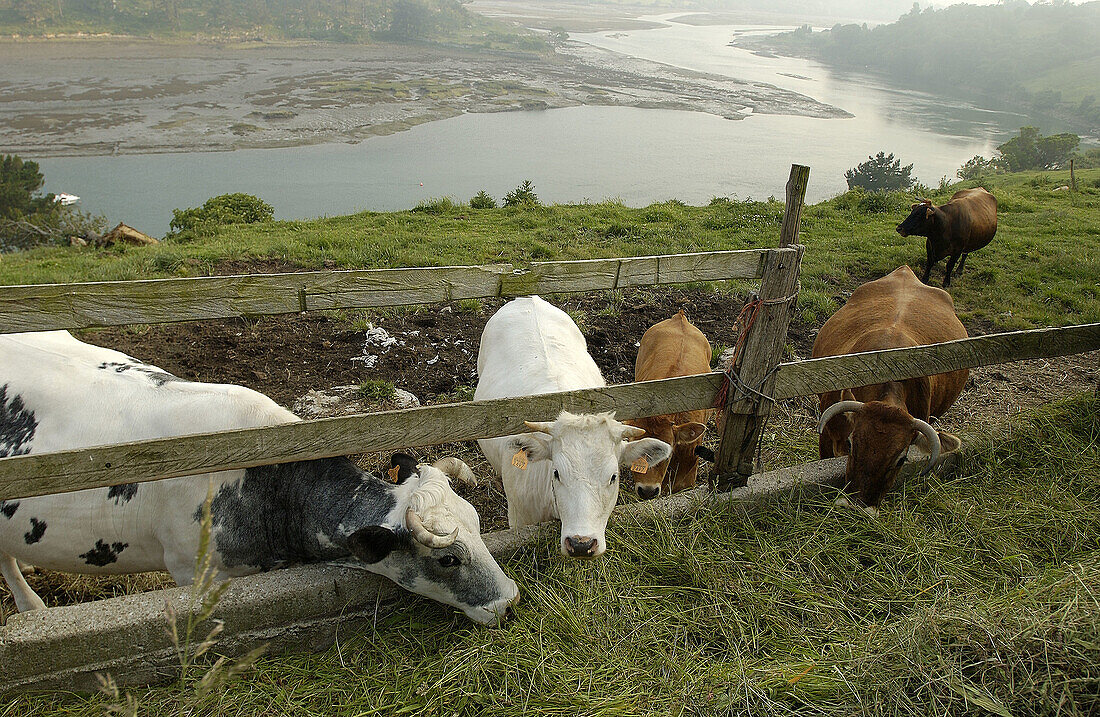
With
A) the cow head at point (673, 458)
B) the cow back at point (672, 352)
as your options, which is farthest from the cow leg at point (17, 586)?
the cow back at point (672, 352)

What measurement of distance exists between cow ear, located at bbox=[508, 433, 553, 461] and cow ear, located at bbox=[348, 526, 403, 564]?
817mm

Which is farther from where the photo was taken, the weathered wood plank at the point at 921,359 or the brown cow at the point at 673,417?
the brown cow at the point at 673,417

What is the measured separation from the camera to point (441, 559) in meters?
2.85

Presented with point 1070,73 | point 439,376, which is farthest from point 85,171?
point 1070,73

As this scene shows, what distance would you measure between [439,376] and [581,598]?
3561 millimetres

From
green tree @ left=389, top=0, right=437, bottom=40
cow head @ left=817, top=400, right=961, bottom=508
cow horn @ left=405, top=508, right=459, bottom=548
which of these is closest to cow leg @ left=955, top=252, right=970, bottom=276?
cow head @ left=817, top=400, right=961, bottom=508

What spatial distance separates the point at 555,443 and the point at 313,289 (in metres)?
1.49

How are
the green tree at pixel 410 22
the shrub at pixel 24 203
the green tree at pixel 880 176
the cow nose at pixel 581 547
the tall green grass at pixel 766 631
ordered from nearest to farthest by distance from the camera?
the tall green grass at pixel 766 631
the cow nose at pixel 581 547
the shrub at pixel 24 203
the green tree at pixel 880 176
the green tree at pixel 410 22

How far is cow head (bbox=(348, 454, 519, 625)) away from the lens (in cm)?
279

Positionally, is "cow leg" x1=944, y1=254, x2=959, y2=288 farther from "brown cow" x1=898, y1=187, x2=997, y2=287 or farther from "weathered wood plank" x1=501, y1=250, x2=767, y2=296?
"weathered wood plank" x1=501, y1=250, x2=767, y2=296

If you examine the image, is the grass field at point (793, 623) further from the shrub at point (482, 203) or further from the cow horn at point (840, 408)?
the shrub at point (482, 203)

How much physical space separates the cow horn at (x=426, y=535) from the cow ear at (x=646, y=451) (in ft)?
3.72

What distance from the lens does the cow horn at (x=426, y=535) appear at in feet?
8.89

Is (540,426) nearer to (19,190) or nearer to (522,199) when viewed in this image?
(522,199)
